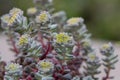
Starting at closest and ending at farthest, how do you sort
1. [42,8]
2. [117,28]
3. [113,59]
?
[113,59] → [42,8] → [117,28]

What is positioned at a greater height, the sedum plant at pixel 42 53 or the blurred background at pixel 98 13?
the blurred background at pixel 98 13

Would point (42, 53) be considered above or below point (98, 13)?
below

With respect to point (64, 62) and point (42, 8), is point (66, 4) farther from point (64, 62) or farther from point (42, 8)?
point (64, 62)

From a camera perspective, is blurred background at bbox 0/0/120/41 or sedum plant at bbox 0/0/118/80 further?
blurred background at bbox 0/0/120/41

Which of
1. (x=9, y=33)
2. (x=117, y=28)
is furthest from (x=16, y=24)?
(x=117, y=28)

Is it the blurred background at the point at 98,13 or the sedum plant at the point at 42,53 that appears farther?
the blurred background at the point at 98,13

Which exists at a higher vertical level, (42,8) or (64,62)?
(42,8)

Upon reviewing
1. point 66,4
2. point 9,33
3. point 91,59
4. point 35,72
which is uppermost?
→ point 66,4

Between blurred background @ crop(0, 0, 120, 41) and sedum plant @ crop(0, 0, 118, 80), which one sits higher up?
blurred background @ crop(0, 0, 120, 41)
